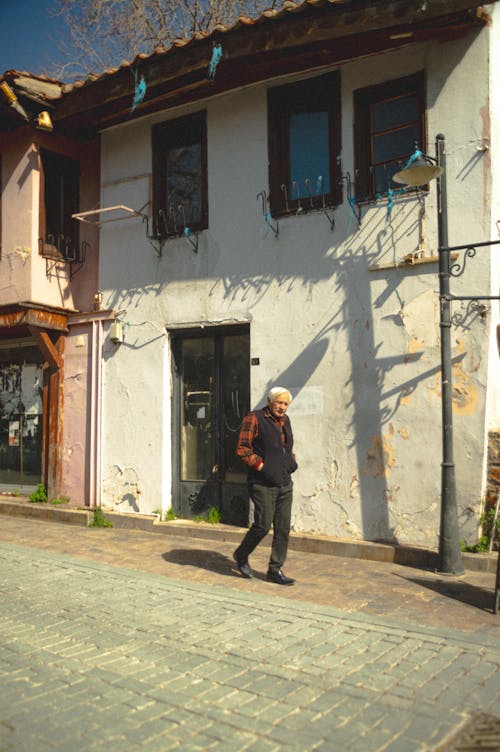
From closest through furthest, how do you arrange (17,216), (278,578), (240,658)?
(240,658), (278,578), (17,216)

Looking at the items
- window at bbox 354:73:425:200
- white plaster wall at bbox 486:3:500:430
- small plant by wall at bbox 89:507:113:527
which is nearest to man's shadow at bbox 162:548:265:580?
small plant by wall at bbox 89:507:113:527

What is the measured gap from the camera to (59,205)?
1120 cm

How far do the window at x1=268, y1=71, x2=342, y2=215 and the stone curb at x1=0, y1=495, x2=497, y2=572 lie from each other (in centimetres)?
417

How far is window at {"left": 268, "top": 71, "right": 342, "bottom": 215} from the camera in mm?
8789

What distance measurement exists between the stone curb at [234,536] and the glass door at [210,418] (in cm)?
39

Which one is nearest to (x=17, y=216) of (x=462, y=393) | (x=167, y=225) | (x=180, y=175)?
(x=167, y=225)

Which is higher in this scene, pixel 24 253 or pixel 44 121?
pixel 44 121

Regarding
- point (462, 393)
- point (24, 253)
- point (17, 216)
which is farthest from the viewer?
point (17, 216)

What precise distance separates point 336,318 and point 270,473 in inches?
106

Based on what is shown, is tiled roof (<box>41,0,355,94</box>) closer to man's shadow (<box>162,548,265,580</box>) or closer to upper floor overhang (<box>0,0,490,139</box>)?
upper floor overhang (<box>0,0,490,139</box>)

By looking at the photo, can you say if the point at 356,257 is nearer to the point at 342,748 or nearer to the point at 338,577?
the point at 338,577

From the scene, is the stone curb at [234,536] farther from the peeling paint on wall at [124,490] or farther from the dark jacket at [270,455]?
the dark jacket at [270,455]

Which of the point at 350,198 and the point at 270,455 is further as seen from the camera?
the point at 350,198

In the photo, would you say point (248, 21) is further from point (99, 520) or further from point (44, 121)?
point (99, 520)
